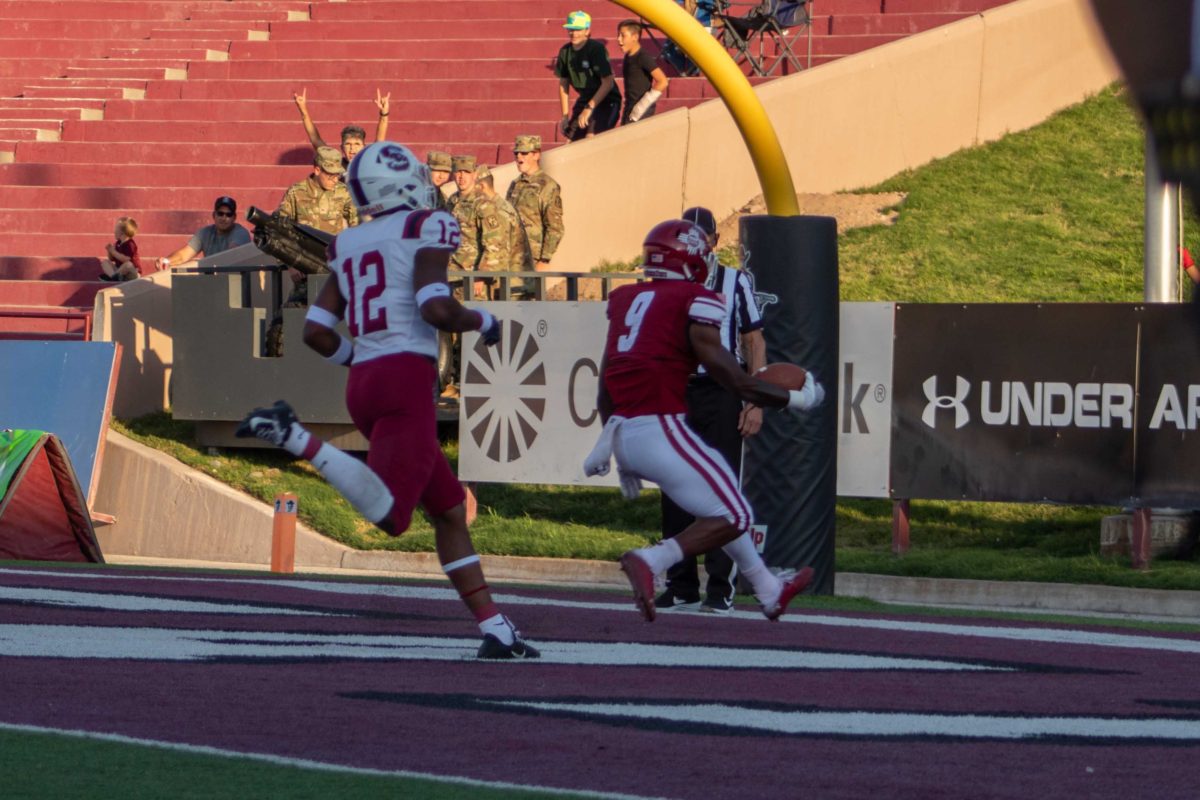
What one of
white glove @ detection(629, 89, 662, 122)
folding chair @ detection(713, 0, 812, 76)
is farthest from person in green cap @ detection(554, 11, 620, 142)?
folding chair @ detection(713, 0, 812, 76)

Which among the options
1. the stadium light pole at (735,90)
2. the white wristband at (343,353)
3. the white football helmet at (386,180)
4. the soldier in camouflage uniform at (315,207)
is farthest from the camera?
the soldier in camouflage uniform at (315,207)

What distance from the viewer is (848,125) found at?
2134 centimetres

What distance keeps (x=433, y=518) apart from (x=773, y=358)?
4014 millimetres

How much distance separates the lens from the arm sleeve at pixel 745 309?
A: 9.29m

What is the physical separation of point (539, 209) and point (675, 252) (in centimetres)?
938

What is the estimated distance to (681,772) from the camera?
4582 mm

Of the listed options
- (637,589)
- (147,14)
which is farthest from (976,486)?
(147,14)

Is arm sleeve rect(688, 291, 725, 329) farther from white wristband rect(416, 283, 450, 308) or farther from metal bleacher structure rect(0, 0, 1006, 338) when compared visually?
metal bleacher structure rect(0, 0, 1006, 338)

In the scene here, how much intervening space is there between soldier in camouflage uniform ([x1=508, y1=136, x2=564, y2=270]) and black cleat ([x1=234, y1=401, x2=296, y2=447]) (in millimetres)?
10628

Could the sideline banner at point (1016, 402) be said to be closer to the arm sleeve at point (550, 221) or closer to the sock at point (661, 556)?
the arm sleeve at point (550, 221)

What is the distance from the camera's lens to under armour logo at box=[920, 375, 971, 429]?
13367 mm

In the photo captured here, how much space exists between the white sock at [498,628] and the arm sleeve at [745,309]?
9.58 feet

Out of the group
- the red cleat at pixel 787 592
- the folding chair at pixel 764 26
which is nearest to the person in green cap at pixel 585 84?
the folding chair at pixel 764 26

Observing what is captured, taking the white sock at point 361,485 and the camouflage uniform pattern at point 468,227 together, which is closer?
the white sock at point 361,485
